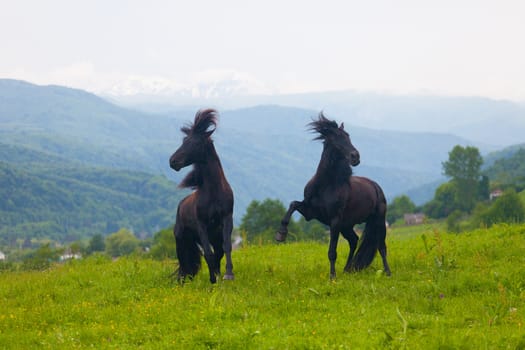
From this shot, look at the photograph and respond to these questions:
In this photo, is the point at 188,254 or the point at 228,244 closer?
the point at 228,244

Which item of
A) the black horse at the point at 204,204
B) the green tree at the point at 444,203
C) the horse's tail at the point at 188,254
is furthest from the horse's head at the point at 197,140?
the green tree at the point at 444,203

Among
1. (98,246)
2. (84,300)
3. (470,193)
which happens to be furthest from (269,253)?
(98,246)

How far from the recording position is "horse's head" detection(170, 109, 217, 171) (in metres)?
12.8

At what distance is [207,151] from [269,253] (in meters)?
5.44

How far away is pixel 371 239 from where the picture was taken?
45.0ft

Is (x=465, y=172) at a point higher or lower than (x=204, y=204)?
lower

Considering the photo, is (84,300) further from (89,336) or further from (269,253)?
(269,253)

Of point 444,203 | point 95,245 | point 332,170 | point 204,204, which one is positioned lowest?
point 95,245

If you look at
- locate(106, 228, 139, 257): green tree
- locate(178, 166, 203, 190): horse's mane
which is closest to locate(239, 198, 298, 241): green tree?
locate(106, 228, 139, 257): green tree

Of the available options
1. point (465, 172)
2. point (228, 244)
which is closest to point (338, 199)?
point (228, 244)

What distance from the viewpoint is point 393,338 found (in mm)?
7984

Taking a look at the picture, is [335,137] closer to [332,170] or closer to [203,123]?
[332,170]

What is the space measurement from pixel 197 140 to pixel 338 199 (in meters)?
3.60

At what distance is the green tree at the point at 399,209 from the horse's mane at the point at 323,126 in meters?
118
